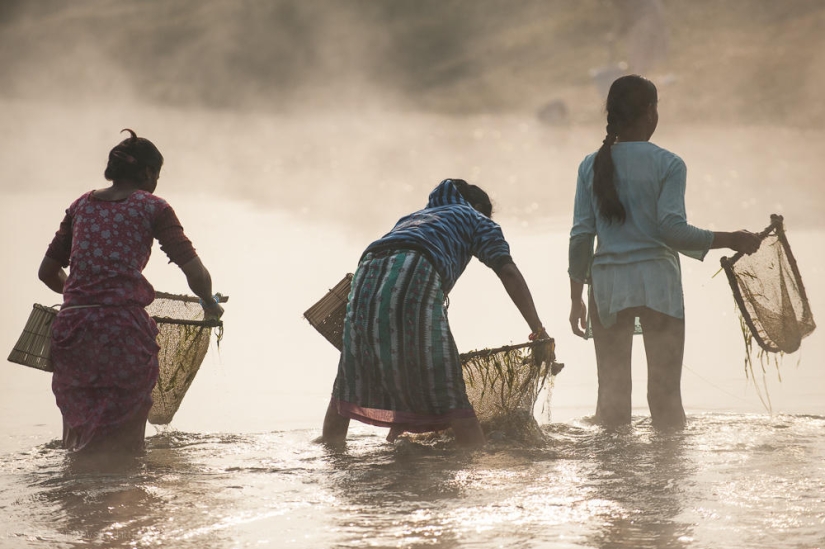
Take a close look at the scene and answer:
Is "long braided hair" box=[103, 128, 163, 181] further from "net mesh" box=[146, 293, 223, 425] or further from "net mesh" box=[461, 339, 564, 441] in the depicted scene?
"net mesh" box=[461, 339, 564, 441]

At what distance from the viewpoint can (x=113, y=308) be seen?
4.17m

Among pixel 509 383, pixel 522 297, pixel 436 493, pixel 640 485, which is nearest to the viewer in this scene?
pixel 436 493

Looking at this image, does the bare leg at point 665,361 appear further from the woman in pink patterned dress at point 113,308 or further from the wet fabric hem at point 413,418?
the woman in pink patterned dress at point 113,308

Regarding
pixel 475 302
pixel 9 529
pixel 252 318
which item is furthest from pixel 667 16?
pixel 9 529

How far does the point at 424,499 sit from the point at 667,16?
27944 mm

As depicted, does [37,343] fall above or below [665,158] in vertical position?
below

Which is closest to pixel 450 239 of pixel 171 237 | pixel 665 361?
pixel 665 361

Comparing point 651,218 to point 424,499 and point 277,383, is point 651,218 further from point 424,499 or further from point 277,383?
point 277,383

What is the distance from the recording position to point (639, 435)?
4.70m

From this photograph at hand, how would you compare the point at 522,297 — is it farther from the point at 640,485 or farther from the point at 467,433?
the point at 640,485

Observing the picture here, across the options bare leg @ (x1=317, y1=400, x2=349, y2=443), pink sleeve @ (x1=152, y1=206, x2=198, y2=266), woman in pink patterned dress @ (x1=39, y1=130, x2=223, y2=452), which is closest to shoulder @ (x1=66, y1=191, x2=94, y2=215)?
woman in pink patterned dress @ (x1=39, y1=130, x2=223, y2=452)

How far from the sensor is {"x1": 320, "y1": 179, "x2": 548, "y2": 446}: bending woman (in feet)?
14.5

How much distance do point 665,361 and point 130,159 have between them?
7.76 ft

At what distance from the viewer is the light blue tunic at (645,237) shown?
14.8 feet
